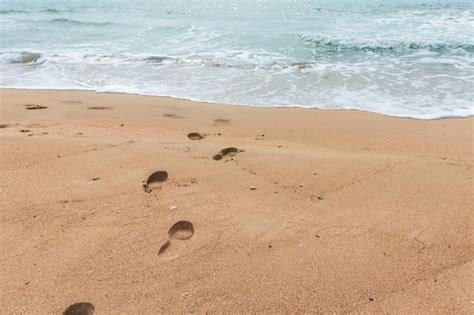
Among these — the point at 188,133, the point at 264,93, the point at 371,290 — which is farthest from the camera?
the point at 264,93

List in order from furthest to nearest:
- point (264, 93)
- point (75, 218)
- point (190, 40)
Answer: point (190, 40) < point (264, 93) < point (75, 218)

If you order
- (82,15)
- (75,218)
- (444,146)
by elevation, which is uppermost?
(82,15)

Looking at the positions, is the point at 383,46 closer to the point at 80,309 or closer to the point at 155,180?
the point at 155,180

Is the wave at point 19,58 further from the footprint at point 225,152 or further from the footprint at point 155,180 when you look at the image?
the footprint at point 155,180

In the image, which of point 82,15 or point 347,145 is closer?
point 347,145

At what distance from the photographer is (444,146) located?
4.29 metres

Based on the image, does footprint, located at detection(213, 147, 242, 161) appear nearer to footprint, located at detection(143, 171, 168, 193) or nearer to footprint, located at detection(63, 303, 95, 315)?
footprint, located at detection(143, 171, 168, 193)

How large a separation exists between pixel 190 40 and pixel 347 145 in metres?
7.65

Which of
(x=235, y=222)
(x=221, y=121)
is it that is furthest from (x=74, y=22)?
(x=235, y=222)

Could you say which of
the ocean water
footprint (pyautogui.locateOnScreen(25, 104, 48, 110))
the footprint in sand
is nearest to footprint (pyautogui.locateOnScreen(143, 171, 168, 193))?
the footprint in sand

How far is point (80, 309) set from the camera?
2047 mm

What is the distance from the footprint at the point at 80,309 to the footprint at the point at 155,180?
3.91 feet

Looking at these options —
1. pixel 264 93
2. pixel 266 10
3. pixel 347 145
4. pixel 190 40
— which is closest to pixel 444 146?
pixel 347 145

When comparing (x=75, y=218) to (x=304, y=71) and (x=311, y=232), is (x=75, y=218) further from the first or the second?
(x=304, y=71)
